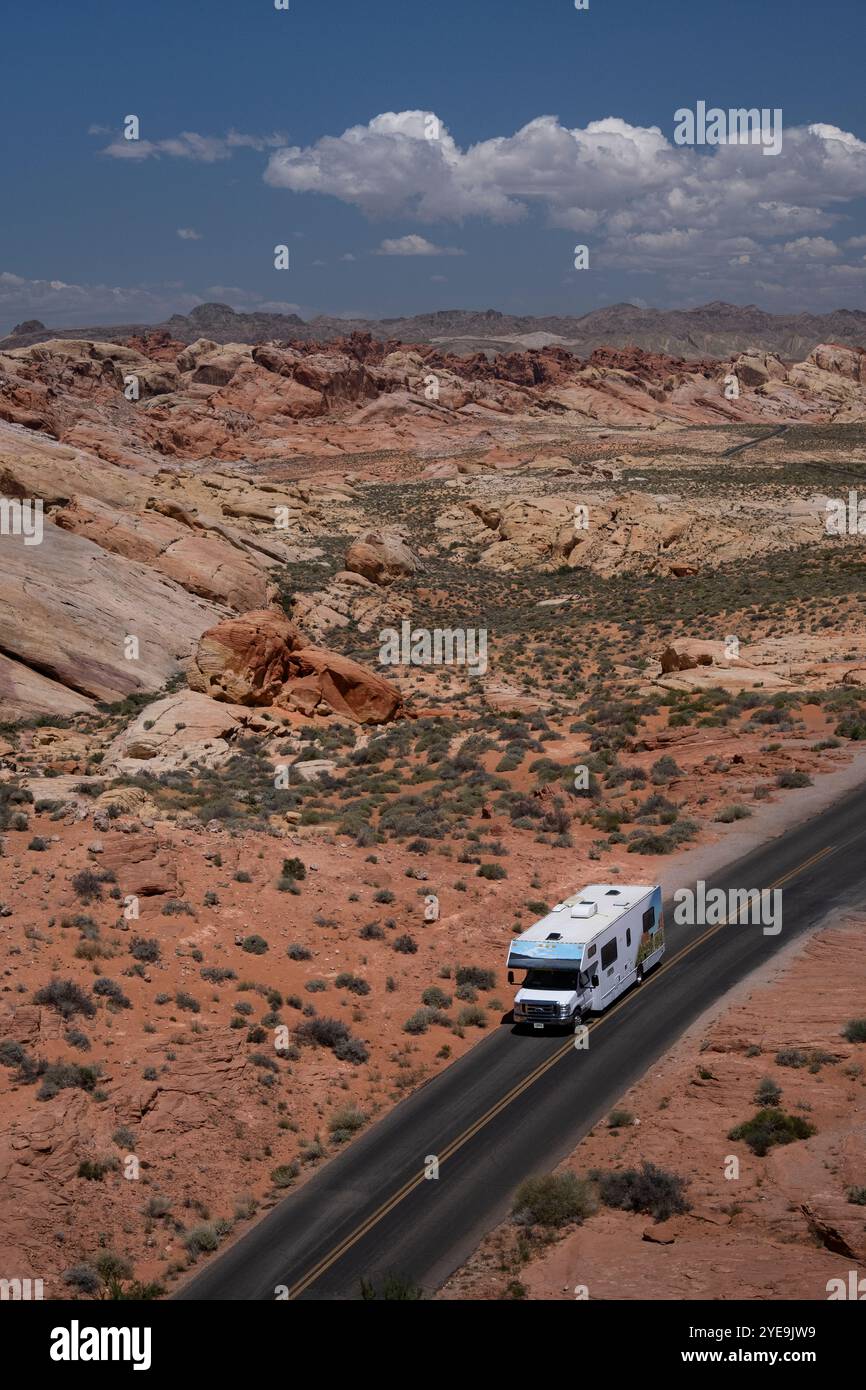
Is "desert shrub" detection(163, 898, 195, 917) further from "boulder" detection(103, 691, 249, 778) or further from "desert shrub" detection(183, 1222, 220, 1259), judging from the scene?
"boulder" detection(103, 691, 249, 778)

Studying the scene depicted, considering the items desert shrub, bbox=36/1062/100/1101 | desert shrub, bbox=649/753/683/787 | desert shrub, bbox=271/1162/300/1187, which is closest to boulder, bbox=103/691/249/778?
desert shrub, bbox=649/753/683/787

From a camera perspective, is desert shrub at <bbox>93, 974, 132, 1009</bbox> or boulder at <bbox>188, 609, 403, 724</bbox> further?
boulder at <bbox>188, 609, 403, 724</bbox>

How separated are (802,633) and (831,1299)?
48805 mm

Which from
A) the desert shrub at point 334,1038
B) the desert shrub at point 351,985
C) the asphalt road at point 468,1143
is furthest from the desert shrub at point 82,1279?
the desert shrub at point 351,985

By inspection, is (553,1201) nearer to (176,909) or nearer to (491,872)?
(176,909)

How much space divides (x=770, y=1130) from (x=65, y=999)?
12.8 metres

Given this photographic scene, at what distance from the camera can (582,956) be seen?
24391mm

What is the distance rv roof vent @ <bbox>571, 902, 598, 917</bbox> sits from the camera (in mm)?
26062

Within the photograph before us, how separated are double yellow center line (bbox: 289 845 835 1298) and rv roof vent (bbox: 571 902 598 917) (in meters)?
1.93

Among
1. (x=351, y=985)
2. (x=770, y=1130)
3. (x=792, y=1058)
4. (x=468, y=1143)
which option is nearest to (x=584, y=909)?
(x=351, y=985)

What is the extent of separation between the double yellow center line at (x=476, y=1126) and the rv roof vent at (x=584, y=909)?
1926mm
